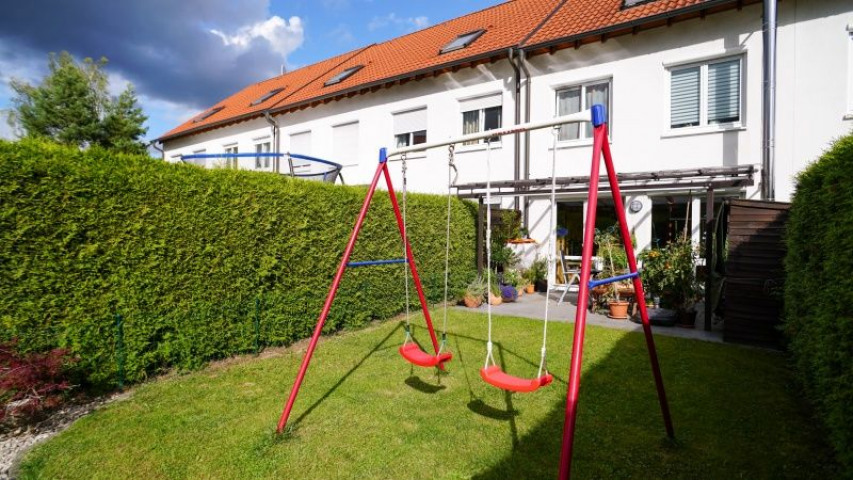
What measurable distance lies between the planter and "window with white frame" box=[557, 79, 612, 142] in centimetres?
423

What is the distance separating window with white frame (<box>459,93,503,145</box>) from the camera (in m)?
11.1

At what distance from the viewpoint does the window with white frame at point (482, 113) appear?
36.4ft

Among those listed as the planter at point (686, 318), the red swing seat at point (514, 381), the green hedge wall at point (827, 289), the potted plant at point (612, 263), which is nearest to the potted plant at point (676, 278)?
the planter at point (686, 318)

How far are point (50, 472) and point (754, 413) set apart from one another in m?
5.27

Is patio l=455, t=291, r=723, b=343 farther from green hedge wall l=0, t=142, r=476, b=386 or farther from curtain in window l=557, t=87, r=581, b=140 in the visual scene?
curtain in window l=557, t=87, r=581, b=140

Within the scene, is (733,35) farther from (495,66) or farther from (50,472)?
(50,472)

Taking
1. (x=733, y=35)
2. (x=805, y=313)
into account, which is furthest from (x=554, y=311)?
(x=733, y=35)

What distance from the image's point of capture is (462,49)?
1209 centimetres

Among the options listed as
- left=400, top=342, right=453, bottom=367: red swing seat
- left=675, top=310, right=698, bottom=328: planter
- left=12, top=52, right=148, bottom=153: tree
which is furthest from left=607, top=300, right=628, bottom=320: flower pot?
left=12, top=52, right=148, bottom=153: tree

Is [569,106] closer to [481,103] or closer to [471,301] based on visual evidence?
[481,103]

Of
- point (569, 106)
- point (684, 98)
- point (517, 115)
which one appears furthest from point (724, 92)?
point (517, 115)

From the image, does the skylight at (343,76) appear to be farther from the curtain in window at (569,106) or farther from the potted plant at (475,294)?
the potted plant at (475,294)

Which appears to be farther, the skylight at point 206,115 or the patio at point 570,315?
the skylight at point 206,115

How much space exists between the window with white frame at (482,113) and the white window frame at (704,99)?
3.60 meters
